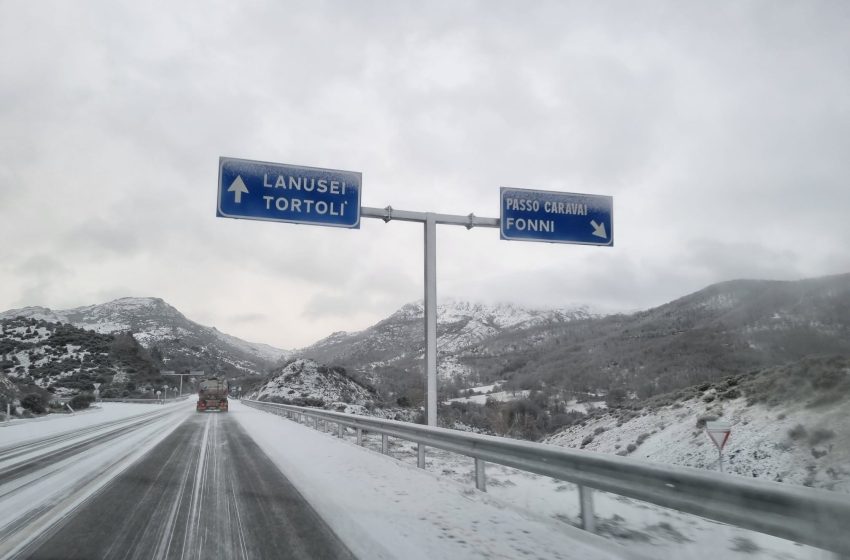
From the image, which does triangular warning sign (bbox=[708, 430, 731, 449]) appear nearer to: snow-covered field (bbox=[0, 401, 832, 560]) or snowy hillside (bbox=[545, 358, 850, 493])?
snowy hillside (bbox=[545, 358, 850, 493])

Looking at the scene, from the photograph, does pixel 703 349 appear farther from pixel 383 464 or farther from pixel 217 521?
pixel 217 521

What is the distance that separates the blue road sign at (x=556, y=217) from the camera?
11.5m

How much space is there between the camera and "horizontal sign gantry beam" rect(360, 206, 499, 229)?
36.2ft

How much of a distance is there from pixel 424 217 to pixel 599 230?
3.98 metres

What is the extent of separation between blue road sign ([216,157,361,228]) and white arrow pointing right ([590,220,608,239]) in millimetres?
5297

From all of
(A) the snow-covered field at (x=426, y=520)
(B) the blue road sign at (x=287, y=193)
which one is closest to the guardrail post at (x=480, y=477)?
(A) the snow-covered field at (x=426, y=520)

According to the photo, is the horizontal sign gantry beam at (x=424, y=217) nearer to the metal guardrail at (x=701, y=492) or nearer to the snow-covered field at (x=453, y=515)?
the snow-covered field at (x=453, y=515)

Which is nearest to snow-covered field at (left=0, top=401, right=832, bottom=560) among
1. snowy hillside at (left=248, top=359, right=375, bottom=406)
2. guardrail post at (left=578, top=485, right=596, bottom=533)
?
guardrail post at (left=578, top=485, right=596, bottom=533)

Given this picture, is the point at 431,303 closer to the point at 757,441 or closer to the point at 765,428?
the point at 757,441

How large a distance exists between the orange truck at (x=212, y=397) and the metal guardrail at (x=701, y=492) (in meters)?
40.7

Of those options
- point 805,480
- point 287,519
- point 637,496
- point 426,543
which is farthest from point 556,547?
point 805,480

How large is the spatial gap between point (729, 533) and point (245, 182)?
928cm

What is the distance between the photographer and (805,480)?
341 inches

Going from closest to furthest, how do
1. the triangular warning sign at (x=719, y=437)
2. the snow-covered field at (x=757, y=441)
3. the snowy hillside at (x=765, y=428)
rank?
the triangular warning sign at (x=719, y=437) → the snow-covered field at (x=757, y=441) → the snowy hillside at (x=765, y=428)
